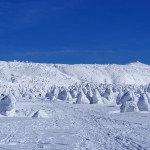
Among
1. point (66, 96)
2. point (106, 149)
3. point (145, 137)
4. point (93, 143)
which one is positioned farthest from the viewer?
point (66, 96)

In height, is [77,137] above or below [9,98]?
below

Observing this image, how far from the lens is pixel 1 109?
39.2 m

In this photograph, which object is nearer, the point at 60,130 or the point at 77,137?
the point at 77,137

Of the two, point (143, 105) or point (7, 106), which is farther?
point (143, 105)

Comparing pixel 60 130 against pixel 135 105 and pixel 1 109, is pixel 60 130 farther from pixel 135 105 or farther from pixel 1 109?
pixel 135 105

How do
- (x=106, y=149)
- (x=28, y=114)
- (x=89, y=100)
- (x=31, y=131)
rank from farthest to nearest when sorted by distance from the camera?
(x=89, y=100)
(x=28, y=114)
(x=31, y=131)
(x=106, y=149)

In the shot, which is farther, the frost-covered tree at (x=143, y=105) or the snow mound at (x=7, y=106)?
the frost-covered tree at (x=143, y=105)

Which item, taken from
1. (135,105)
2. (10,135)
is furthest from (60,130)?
(135,105)

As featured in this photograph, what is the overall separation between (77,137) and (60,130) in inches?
156

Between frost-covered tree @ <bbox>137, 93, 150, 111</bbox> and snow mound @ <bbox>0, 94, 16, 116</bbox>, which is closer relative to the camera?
snow mound @ <bbox>0, 94, 16, 116</bbox>

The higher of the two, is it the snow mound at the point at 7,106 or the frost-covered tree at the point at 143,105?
the frost-covered tree at the point at 143,105

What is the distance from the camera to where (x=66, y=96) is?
287ft

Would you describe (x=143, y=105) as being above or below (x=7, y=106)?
above

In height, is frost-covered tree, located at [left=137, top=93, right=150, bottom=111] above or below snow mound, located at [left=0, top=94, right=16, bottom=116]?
above
